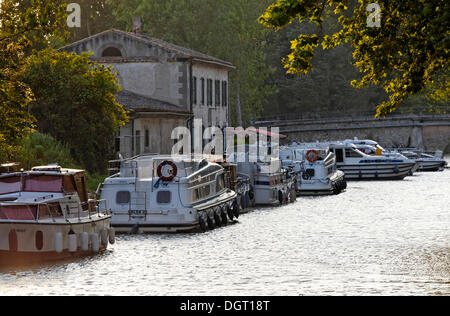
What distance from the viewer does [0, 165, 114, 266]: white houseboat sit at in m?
25.1

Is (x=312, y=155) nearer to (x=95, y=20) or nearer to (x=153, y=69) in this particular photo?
(x=153, y=69)

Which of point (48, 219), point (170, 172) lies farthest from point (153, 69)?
point (48, 219)

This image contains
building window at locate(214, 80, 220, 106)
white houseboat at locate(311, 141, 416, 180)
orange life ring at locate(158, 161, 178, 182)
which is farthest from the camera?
building window at locate(214, 80, 220, 106)

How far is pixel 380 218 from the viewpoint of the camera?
39250 mm

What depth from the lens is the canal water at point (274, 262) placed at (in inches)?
875

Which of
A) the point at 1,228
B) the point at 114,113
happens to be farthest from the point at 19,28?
the point at 114,113

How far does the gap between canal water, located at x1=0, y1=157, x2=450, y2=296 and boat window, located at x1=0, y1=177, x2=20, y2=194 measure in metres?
2.66

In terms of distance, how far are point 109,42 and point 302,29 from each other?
54.7 meters

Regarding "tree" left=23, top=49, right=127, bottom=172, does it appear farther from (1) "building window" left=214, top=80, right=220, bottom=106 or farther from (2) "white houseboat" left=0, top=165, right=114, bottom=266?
(1) "building window" left=214, top=80, right=220, bottom=106

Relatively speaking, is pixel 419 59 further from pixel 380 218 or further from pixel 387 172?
pixel 387 172

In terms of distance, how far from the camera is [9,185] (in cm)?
2755

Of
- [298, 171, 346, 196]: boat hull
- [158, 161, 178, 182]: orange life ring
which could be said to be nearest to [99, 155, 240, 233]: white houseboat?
[158, 161, 178, 182]: orange life ring

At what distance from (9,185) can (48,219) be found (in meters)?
2.15

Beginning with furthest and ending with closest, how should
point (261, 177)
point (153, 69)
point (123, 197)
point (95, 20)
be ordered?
point (95, 20) < point (153, 69) < point (261, 177) < point (123, 197)
